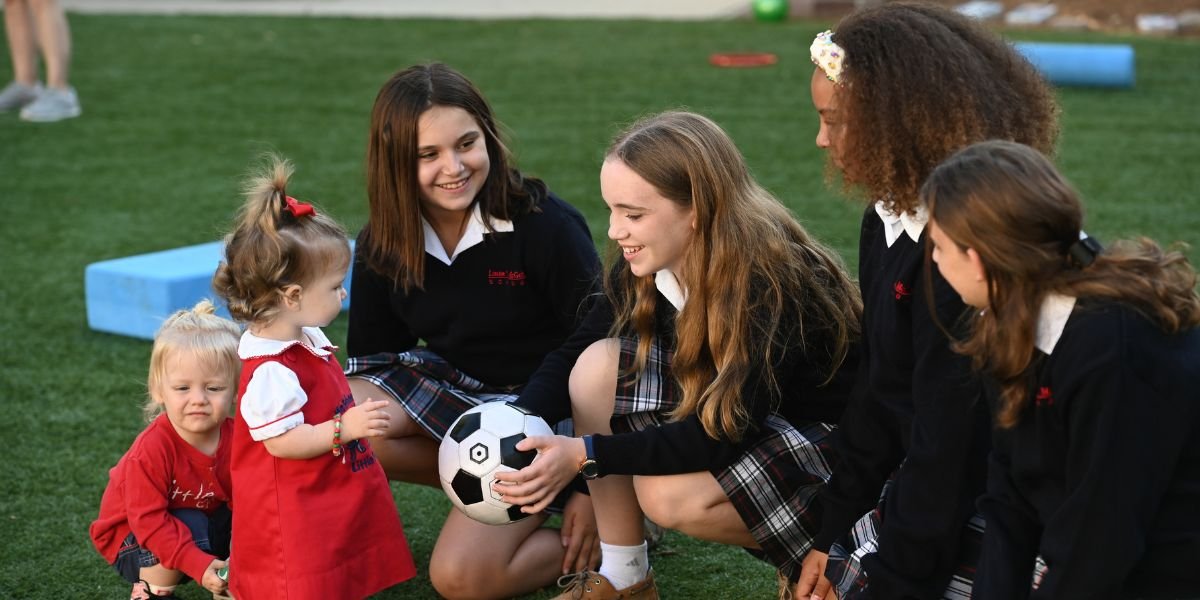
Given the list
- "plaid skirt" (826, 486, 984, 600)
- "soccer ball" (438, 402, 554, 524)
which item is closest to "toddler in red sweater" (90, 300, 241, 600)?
"soccer ball" (438, 402, 554, 524)

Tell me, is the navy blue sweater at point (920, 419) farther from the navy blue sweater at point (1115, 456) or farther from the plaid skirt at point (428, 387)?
the plaid skirt at point (428, 387)

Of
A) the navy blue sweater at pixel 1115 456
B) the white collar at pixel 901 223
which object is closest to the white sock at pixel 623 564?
the white collar at pixel 901 223

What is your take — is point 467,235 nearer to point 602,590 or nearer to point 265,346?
point 265,346

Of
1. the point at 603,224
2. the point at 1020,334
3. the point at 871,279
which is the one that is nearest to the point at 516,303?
the point at 871,279

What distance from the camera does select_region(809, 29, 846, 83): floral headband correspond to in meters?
2.57

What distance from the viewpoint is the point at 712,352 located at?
9.38 ft

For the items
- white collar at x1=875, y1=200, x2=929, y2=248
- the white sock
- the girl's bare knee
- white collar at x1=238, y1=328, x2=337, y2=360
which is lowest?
the white sock

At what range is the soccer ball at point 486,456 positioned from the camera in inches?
114

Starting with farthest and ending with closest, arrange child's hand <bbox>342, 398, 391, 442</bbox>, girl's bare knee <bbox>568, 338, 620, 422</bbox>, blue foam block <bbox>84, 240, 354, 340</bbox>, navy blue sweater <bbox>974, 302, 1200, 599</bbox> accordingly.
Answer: blue foam block <bbox>84, 240, 354, 340</bbox> < girl's bare knee <bbox>568, 338, 620, 422</bbox> < child's hand <bbox>342, 398, 391, 442</bbox> < navy blue sweater <bbox>974, 302, 1200, 599</bbox>

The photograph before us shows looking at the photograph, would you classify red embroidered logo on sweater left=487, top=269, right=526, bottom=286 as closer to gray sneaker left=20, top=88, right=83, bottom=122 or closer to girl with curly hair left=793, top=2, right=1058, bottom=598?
girl with curly hair left=793, top=2, right=1058, bottom=598

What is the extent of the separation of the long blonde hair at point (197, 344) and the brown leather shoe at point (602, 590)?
0.93m

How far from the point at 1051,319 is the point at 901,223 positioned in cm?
49

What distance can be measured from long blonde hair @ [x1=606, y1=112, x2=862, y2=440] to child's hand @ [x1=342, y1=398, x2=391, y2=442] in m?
0.64

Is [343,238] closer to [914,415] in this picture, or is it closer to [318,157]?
[914,415]
